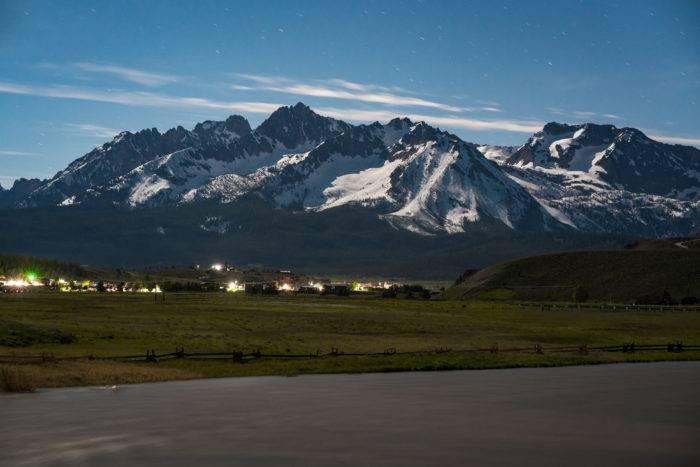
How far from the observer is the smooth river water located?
39.5 meters

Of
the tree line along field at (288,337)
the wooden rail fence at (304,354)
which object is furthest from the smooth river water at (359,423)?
the wooden rail fence at (304,354)

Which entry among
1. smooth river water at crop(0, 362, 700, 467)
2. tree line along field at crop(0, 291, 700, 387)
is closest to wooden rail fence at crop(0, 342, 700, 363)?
tree line along field at crop(0, 291, 700, 387)

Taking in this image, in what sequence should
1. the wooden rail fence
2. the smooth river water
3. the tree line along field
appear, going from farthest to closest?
the tree line along field
the wooden rail fence
the smooth river water

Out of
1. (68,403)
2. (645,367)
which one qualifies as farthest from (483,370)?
(68,403)

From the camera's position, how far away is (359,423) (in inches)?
1869

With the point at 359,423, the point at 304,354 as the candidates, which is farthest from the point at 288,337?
the point at 359,423

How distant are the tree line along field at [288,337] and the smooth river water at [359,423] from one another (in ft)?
17.0

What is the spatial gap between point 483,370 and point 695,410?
77.4 ft

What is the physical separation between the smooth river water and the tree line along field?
5191 millimetres

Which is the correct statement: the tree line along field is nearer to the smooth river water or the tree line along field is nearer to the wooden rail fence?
the wooden rail fence

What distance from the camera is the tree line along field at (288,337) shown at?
224ft

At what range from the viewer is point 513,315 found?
157 meters

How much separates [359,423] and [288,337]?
1957 inches

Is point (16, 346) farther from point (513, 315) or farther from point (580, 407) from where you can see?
point (513, 315)
